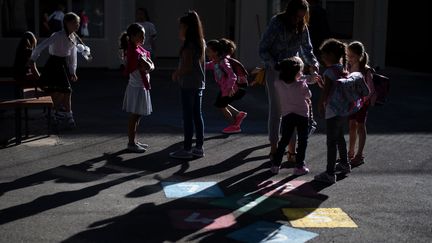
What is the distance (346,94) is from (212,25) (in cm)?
1318

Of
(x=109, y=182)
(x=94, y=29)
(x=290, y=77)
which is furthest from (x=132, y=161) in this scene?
(x=94, y=29)

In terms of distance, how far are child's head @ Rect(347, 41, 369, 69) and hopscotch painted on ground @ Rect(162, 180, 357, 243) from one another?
1.52 metres

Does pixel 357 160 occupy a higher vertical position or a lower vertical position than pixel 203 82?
lower

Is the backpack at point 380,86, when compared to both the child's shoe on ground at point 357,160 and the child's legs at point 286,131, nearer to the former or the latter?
the child's shoe on ground at point 357,160

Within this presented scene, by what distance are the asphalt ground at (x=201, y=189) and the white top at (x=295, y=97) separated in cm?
72

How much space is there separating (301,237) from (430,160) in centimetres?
347

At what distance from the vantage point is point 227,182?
23.0 ft

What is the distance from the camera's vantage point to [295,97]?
23.4 feet

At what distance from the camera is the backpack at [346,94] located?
272 inches

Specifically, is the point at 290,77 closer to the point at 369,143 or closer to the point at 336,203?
the point at 336,203

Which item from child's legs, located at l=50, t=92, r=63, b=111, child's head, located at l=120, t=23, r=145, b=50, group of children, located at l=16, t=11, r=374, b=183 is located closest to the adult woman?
group of children, located at l=16, t=11, r=374, b=183

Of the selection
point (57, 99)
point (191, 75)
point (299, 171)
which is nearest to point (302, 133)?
point (299, 171)

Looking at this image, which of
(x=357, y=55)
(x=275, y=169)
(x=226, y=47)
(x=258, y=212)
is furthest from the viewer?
(x=226, y=47)

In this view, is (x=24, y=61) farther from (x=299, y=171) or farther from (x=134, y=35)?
(x=299, y=171)
